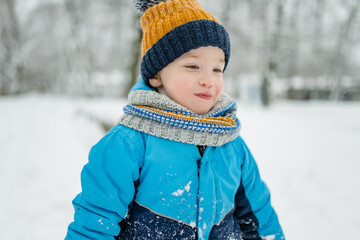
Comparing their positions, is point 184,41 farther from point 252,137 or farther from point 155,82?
point 252,137

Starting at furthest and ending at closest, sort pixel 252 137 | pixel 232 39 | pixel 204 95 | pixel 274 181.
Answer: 1. pixel 232 39
2. pixel 252 137
3. pixel 274 181
4. pixel 204 95

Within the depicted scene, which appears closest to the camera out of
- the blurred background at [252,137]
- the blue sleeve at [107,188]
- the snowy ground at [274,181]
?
Answer: the blue sleeve at [107,188]

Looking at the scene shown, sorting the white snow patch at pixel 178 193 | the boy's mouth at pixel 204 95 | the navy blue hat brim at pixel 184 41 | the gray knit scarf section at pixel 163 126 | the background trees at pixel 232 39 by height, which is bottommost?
the white snow patch at pixel 178 193

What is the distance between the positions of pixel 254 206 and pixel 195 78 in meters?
0.92

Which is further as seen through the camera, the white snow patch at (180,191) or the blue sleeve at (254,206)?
the blue sleeve at (254,206)

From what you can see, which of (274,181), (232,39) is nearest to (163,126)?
(274,181)

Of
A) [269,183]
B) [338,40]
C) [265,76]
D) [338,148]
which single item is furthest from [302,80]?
[269,183]

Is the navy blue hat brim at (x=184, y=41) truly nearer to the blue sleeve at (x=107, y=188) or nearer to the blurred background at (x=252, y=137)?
the blue sleeve at (x=107, y=188)

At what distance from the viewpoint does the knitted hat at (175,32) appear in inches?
50.7

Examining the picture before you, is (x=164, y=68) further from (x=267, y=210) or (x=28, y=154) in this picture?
(x=28, y=154)

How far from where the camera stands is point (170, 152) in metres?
1.21

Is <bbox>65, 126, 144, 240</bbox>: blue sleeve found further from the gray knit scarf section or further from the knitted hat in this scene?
the knitted hat

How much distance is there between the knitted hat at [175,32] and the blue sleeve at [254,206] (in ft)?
2.24

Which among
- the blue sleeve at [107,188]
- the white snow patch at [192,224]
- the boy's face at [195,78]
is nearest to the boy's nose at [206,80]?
the boy's face at [195,78]
